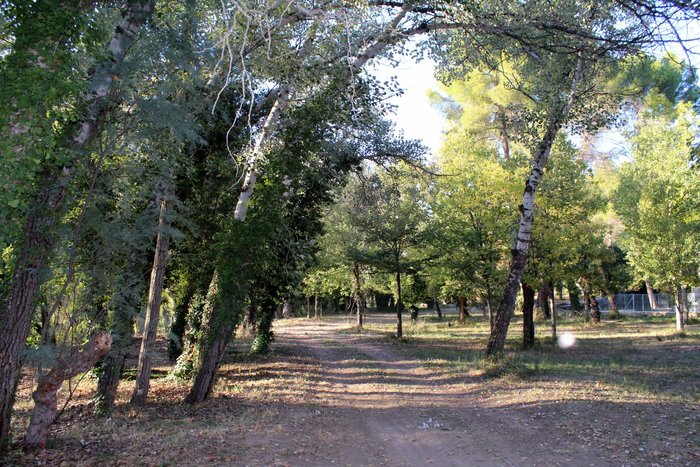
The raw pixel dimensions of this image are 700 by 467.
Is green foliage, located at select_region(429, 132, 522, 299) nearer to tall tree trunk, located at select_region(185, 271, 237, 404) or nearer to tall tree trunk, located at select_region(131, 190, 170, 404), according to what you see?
tall tree trunk, located at select_region(185, 271, 237, 404)

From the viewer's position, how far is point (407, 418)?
7727 millimetres

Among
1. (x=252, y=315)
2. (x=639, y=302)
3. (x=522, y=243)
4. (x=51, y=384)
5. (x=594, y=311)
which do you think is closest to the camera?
(x=51, y=384)

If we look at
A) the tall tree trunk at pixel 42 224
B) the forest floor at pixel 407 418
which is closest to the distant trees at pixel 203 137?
the tall tree trunk at pixel 42 224

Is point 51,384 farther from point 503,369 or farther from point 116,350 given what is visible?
point 503,369

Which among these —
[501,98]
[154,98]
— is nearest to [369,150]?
[154,98]

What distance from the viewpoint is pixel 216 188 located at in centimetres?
1191

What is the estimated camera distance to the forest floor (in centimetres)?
571

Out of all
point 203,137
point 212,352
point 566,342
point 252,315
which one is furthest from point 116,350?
point 566,342

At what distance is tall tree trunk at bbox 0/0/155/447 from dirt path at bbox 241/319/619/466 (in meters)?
2.81

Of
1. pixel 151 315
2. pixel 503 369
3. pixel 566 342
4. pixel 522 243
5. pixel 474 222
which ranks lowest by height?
pixel 566 342

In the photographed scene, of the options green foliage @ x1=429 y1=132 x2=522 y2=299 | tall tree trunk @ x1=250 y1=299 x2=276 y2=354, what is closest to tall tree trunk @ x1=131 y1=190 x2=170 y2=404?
tall tree trunk @ x1=250 y1=299 x2=276 y2=354

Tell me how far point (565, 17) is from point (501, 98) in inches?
574

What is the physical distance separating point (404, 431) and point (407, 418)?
0.81 meters

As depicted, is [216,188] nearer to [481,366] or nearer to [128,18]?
[128,18]
